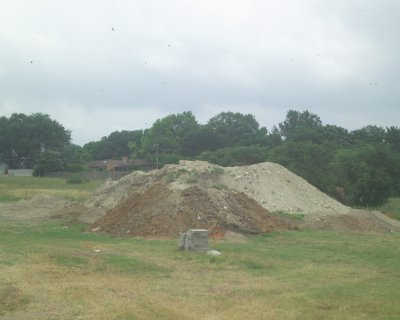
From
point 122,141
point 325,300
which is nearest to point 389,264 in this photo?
point 325,300

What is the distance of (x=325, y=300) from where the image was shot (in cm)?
1104

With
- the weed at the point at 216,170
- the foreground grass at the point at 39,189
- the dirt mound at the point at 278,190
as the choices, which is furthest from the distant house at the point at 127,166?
the weed at the point at 216,170

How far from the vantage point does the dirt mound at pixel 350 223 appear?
2993 cm

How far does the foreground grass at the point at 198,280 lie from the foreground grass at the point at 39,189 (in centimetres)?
3103

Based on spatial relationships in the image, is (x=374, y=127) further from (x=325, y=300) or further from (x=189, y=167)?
(x=325, y=300)

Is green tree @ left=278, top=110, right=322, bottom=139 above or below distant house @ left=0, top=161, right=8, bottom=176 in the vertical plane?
above

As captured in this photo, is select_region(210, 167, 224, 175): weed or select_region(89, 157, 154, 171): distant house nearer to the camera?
select_region(210, 167, 224, 175): weed

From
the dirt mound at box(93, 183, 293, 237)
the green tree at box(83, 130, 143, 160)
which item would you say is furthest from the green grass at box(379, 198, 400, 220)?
the green tree at box(83, 130, 143, 160)

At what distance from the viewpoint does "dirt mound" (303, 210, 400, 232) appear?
2993cm

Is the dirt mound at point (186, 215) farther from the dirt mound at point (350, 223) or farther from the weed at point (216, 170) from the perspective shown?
the weed at point (216, 170)

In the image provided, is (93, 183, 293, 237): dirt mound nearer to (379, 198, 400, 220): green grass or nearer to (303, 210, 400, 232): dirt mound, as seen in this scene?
(303, 210, 400, 232): dirt mound

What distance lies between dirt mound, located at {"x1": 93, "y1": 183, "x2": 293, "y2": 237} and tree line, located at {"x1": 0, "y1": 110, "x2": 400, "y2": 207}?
66.4ft

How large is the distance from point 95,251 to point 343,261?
8046 mm

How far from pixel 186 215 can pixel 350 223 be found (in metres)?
8.84
